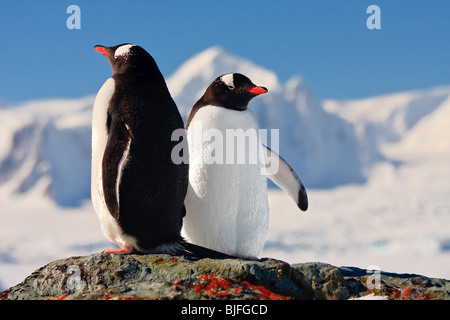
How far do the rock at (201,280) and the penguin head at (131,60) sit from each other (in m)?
1.30

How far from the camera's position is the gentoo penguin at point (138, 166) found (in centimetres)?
399

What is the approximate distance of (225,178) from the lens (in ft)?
14.9

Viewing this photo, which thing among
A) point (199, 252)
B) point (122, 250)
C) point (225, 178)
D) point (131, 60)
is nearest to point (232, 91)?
point (225, 178)

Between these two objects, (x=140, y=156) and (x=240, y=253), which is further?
(x=240, y=253)

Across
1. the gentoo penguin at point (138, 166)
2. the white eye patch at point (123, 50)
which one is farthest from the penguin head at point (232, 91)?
the white eye patch at point (123, 50)

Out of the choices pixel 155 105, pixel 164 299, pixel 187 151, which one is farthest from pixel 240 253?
pixel 164 299

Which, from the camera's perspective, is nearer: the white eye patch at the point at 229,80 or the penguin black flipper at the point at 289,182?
the white eye patch at the point at 229,80

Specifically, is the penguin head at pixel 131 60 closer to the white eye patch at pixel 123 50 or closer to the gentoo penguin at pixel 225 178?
the white eye patch at pixel 123 50

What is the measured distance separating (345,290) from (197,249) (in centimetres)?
105
